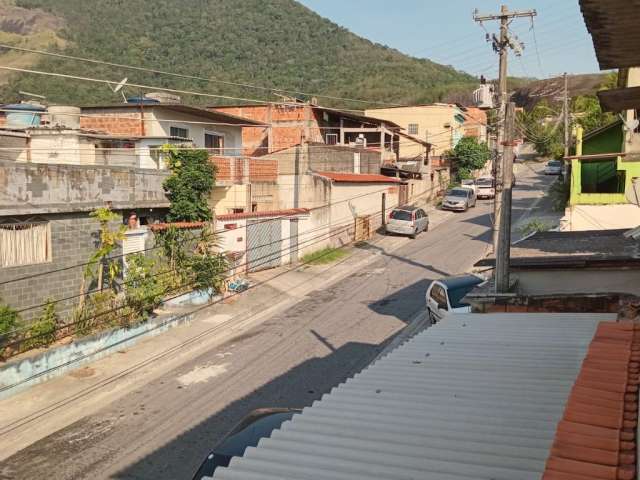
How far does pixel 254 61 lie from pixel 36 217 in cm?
8132

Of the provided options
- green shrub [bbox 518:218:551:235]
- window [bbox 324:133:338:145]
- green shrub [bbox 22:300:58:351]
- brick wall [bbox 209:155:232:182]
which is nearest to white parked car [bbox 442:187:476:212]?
window [bbox 324:133:338:145]

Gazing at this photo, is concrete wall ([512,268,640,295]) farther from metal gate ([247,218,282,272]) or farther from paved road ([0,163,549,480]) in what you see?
metal gate ([247,218,282,272])

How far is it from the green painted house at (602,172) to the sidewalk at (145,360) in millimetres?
10439

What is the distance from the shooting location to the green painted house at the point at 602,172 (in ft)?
77.0

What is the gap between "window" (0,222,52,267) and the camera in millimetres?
14125

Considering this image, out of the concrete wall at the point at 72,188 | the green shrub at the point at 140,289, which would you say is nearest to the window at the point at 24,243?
the concrete wall at the point at 72,188

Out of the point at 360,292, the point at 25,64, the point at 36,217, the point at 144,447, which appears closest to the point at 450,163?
the point at 360,292

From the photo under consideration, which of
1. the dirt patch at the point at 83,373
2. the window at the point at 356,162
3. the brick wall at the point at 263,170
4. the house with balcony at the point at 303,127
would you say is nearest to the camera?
A: the dirt patch at the point at 83,373

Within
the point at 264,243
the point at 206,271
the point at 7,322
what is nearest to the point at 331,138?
the point at 264,243

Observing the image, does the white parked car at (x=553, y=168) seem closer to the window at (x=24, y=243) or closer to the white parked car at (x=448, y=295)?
the white parked car at (x=448, y=295)

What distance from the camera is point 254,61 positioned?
91.8 metres

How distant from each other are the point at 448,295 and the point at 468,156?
115 ft

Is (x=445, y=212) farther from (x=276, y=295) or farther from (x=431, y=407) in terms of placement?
(x=431, y=407)

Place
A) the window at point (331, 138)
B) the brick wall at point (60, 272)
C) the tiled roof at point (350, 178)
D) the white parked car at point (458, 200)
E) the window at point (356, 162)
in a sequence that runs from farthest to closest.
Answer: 1. the window at point (331, 138)
2. the white parked car at point (458, 200)
3. the window at point (356, 162)
4. the tiled roof at point (350, 178)
5. the brick wall at point (60, 272)
